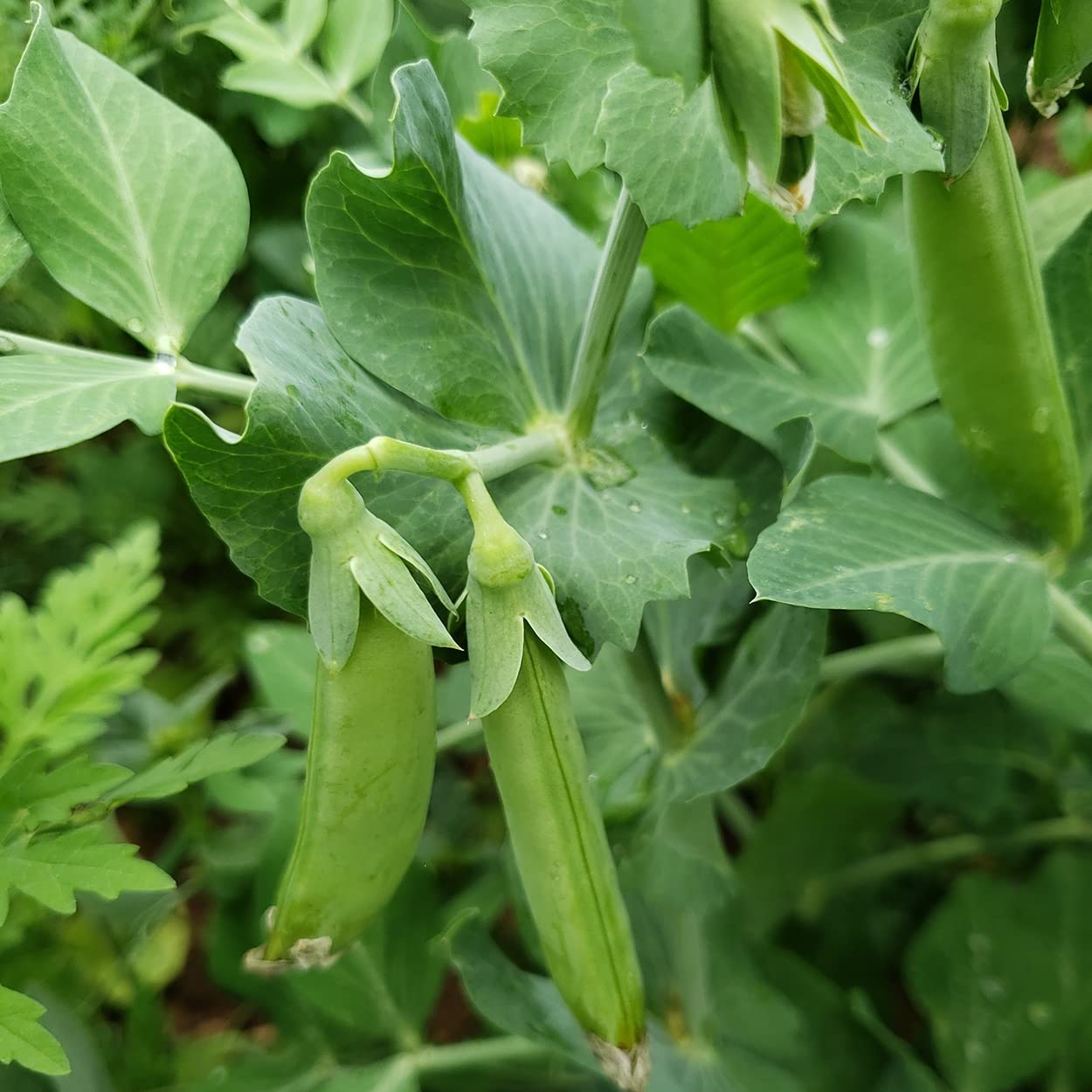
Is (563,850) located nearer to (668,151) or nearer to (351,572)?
(351,572)

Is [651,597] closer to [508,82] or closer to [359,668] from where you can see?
[359,668]

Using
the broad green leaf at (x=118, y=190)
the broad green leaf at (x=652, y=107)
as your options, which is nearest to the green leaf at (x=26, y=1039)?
the broad green leaf at (x=118, y=190)

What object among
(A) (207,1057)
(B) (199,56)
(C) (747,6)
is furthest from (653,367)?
(A) (207,1057)

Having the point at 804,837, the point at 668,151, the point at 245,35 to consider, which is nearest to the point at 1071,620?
the point at 668,151

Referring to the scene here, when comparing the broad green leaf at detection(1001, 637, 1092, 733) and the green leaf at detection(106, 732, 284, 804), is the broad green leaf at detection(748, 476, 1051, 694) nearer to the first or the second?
the broad green leaf at detection(1001, 637, 1092, 733)

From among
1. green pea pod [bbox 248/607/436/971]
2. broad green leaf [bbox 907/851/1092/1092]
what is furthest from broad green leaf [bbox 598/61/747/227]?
broad green leaf [bbox 907/851/1092/1092]
